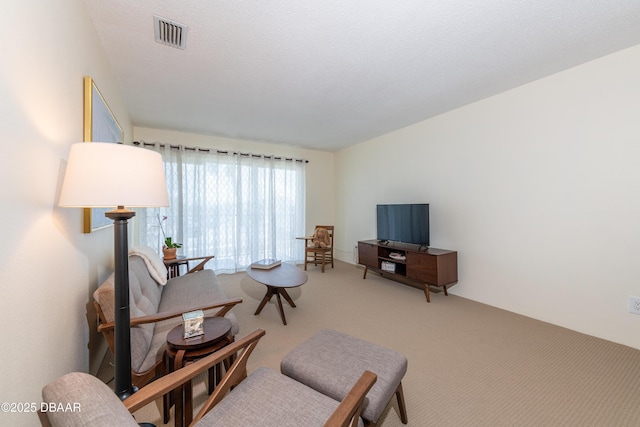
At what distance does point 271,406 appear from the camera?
1044 millimetres

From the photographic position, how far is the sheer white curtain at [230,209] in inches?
163

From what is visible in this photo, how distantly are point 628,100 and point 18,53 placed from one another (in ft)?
12.8

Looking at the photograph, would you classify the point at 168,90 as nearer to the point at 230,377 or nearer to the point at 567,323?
the point at 230,377

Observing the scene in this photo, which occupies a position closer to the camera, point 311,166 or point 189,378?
point 189,378

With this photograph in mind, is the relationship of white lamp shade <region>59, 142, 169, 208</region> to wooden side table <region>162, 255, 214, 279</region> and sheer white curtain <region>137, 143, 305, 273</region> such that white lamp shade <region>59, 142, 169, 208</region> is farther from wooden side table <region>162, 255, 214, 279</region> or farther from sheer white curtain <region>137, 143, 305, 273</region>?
sheer white curtain <region>137, 143, 305, 273</region>

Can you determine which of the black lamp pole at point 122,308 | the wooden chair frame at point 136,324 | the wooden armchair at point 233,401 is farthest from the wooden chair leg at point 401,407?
the black lamp pole at point 122,308

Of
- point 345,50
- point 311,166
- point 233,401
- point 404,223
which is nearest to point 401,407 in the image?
point 233,401

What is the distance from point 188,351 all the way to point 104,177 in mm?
975

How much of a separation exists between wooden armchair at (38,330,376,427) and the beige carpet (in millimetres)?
693

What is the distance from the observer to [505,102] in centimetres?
293

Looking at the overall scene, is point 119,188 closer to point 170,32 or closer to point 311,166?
point 170,32

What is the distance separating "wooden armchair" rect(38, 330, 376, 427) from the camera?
0.62 metres

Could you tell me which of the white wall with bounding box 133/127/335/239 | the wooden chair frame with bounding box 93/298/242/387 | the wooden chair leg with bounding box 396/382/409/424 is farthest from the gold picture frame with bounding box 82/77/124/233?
the white wall with bounding box 133/127/335/239

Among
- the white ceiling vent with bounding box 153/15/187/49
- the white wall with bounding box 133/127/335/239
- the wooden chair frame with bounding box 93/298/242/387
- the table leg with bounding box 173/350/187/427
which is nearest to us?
the table leg with bounding box 173/350/187/427
